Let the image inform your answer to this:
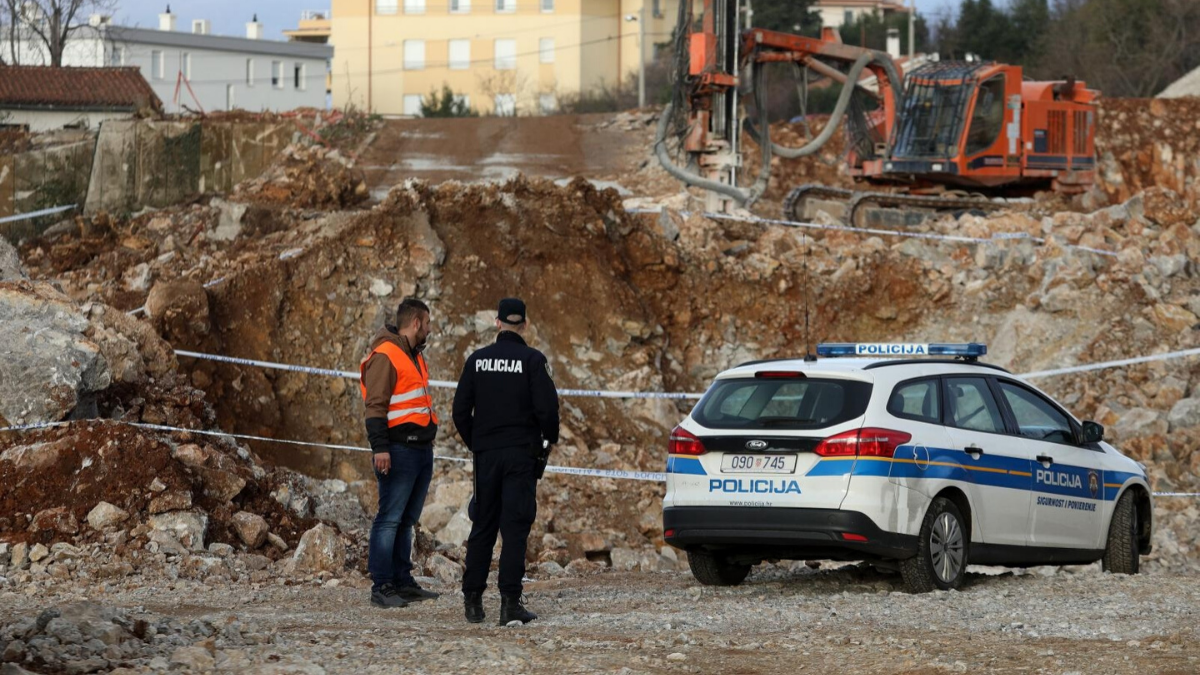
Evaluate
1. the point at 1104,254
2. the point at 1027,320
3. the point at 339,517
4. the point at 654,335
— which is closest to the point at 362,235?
the point at 654,335

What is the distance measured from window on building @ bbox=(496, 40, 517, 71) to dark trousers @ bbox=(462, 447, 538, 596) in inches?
2611

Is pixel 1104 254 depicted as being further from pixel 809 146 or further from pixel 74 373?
pixel 74 373

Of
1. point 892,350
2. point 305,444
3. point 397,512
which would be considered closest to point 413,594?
point 397,512

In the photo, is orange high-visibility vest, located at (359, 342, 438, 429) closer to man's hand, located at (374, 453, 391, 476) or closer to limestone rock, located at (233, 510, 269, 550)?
man's hand, located at (374, 453, 391, 476)

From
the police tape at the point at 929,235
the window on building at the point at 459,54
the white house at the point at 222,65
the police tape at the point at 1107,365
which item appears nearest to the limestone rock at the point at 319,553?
the police tape at the point at 1107,365

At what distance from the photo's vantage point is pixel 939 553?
9.84m

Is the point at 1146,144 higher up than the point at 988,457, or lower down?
higher up

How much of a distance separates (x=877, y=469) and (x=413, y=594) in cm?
291

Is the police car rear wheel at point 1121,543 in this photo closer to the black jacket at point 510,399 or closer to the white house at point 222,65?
the black jacket at point 510,399

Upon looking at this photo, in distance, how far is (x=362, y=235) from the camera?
57.5 ft

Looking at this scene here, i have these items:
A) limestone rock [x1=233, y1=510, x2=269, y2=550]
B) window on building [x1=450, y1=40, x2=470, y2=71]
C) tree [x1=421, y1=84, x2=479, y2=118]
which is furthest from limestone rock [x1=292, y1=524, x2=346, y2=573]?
window on building [x1=450, y1=40, x2=470, y2=71]

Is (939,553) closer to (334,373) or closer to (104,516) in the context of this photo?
(104,516)

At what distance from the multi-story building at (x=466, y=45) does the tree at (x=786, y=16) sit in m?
11.9

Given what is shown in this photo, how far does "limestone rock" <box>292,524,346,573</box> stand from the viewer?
1105cm
